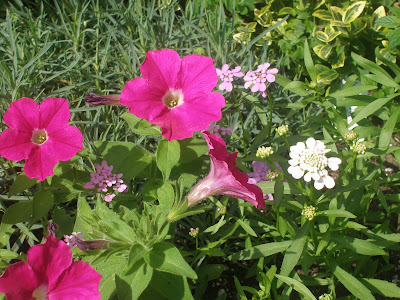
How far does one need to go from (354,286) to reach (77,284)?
3.29 feet

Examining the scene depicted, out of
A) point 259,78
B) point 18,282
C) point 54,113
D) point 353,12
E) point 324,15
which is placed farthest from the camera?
point 324,15

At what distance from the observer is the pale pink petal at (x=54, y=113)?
1.47 meters

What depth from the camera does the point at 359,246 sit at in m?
1.61

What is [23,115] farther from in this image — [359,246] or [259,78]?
[359,246]

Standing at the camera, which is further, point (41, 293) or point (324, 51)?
point (324, 51)

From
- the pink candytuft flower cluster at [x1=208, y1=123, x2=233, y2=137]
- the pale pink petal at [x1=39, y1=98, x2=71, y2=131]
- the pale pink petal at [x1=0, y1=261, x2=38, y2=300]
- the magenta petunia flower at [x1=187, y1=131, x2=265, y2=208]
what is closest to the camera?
the pale pink petal at [x1=0, y1=261, x2=38, y2=300]

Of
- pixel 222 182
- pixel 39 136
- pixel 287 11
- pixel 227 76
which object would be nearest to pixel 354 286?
pixel 222 182

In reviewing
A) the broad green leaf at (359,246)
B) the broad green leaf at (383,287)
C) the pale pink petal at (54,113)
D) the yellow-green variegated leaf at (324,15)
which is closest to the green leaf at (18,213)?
the pale pink petal at (54,113)

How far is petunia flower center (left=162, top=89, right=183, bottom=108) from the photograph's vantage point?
1.52m

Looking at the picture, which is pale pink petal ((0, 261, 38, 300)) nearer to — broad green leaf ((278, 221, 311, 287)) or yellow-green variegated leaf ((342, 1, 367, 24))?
broad green leaf ((278, 221, 311, 287))

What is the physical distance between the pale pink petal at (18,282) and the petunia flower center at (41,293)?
19 mm

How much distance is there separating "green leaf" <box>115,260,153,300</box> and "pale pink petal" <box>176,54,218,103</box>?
58cm

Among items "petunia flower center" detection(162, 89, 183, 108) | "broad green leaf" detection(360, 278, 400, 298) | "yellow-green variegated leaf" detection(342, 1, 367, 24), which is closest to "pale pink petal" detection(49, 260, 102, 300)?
"petunia flower center" detection(162, 89, 183, 108)

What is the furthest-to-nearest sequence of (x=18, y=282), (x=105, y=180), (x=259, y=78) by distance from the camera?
(x=259, y=78) < (x=105, y=180) < (x=18, y=282)
